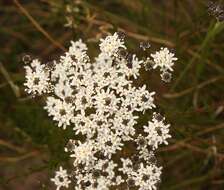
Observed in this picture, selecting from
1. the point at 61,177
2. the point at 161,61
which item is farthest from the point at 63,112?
the point at 161,61

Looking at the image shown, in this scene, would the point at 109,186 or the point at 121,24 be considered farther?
the point at 121,24

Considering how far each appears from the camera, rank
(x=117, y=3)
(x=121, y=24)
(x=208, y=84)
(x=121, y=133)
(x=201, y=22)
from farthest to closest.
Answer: (x=117, y=3), (x=121, y=24), (x=208, y=84), (x=201, y=22), (x=121, y=133)

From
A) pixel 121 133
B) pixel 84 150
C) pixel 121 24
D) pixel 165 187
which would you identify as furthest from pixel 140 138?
pixel 121 24

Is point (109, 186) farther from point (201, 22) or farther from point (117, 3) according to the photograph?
point (117, 3)

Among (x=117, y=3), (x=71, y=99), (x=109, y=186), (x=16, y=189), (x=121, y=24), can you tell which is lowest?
(x=109, y=186)

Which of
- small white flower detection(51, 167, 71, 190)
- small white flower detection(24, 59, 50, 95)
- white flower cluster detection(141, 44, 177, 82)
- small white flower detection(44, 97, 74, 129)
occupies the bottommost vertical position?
small white flower detection(51, 167, 71, 190)

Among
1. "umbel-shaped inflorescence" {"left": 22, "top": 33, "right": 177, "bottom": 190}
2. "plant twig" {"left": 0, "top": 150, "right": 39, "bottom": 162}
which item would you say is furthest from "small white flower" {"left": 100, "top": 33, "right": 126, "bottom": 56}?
"plant twig" {"left": 0, "top": 150, "right": 39, "bottom": 162}

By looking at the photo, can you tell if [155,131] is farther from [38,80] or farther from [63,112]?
[38,80]

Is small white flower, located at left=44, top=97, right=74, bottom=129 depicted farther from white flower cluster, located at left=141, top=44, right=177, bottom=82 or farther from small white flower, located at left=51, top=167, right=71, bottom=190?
white flower cluster, located at left=141, top=44, right=177, bottom=82

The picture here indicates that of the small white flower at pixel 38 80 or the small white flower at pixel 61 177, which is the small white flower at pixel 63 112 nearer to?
the small white flower at pixel 38 80
